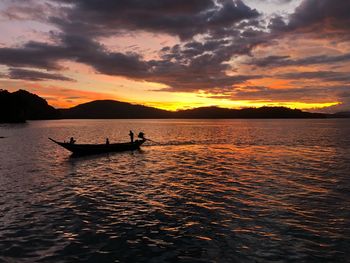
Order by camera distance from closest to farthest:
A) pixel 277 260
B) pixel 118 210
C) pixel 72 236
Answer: pixel 277 260
pixel 72 236
pixel 118 210

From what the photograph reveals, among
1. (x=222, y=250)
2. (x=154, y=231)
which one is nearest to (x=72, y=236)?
(x=154, y=231)

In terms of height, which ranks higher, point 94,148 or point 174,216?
point 94,148

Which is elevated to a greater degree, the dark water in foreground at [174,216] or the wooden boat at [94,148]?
the wooden boat at [94,148]

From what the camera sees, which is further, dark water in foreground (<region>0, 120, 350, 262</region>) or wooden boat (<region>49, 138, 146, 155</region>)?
wooden boat (<region>49, 138, 146, 155</region>)

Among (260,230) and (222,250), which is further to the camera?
(260,230)

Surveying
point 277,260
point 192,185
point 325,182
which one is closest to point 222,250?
point 277,260

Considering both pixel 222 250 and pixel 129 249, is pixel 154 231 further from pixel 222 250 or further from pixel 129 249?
pixel 222 250

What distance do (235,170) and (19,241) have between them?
2457 centimetres

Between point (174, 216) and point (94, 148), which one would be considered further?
point (94, 148)

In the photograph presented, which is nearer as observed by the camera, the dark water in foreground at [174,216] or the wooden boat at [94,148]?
the dark water in foreground at [174,216]

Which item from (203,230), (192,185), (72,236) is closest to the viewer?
(72,236)

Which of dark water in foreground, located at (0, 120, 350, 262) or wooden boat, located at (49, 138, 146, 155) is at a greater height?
wooden boat, located at (49, 138, 146, 155)

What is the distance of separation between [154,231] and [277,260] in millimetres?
5942

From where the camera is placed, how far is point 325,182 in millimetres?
27516
